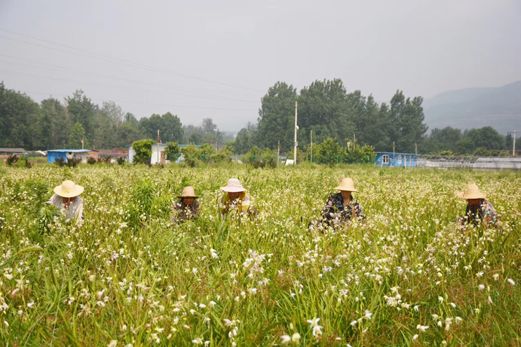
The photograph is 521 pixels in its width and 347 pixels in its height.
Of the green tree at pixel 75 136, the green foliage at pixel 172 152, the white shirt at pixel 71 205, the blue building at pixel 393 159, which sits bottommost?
the blue building at pixel 393 159

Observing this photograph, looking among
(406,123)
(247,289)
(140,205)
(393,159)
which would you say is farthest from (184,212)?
(406,123)

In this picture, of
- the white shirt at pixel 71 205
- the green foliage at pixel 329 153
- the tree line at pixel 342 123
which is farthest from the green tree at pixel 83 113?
the white shirt at pixel 71 205

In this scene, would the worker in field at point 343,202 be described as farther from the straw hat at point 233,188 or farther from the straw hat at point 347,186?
the straw hat at point 233,188

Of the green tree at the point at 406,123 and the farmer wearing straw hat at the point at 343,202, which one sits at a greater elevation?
the green tree at the point at 406,123

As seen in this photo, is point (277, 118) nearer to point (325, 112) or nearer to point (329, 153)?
point (325, 112)

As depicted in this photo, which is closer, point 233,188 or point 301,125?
point 233,188

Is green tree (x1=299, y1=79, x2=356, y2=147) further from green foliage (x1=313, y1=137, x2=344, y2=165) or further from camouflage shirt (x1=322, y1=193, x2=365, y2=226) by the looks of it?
camouflage shirt (x1=322, y1=193, x2=365, y2=226)

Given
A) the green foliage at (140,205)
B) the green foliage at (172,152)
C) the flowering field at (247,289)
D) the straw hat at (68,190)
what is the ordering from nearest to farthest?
the flowering field at (247,289) → the green foliage at (140,205) → the straw hat at (68,190) → the green foliage at (172,152)

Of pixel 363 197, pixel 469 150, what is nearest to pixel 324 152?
pixel 363 197

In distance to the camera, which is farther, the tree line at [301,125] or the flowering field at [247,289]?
the tree line at [301,125]

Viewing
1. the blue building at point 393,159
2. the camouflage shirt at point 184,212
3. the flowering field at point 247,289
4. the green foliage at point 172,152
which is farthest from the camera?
the blue building at point 393,159

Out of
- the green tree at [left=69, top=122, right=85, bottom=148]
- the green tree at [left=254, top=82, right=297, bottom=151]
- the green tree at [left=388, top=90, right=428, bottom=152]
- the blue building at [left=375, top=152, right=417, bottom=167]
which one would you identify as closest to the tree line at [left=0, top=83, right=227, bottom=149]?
the green tree at [left=69, top=122, right=85, bottom=148]

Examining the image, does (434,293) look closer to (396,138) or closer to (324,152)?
(324,152)

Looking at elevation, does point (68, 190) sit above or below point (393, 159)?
above
